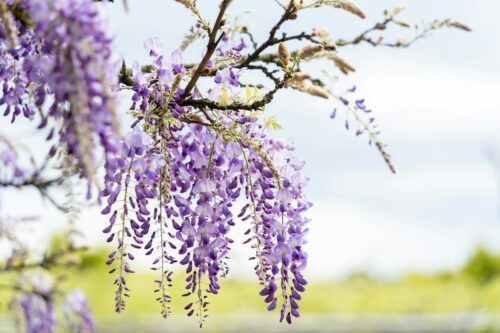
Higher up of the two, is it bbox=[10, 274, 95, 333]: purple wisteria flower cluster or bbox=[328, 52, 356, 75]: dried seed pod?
bbox=[328, 52, 356, 75]: dried seed pod

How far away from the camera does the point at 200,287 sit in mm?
2285

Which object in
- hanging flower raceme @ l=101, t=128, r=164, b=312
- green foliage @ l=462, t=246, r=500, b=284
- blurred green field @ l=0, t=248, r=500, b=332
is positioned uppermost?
green foliage @ l=462, t=246, r=500, b=284

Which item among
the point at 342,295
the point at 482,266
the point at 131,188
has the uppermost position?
the point at 482,266

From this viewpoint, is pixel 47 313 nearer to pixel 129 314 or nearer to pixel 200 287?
pixel 200 287

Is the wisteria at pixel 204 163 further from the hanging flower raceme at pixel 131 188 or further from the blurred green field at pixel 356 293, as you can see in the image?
the blurred green field at pixel 356 293

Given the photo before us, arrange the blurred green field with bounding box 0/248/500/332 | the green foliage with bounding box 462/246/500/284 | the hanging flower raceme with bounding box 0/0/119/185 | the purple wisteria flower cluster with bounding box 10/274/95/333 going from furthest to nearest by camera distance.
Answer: the green foliage with bounding box 462/246/500/284 → the blurred green field with bounding box 0/248/500/332 → the purple wisteria flower cluster with bounding box 10/274/95/333 → the hanging flower raceme with bounding box 0/0/119/185

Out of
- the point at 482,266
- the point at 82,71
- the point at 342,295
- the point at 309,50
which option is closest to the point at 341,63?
the point at 309,50

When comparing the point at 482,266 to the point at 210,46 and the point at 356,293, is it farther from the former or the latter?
the point at 210,46

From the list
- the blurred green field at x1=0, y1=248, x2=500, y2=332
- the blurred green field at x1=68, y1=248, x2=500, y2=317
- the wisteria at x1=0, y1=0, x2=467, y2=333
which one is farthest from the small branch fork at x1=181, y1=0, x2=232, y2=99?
the blurred green field at x1=68, y1=248, x2=500, y2=317

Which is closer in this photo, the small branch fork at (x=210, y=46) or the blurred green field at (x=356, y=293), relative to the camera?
the small branch fork at (x=210, y=46)

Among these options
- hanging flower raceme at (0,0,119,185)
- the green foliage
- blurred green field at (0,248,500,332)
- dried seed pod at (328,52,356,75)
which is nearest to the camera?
hanging flower raceme at (0,0,119,185)

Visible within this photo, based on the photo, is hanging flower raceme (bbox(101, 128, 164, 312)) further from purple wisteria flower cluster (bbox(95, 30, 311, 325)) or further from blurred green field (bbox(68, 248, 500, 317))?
blurred green field (bbox(68, 248, 500, 317))

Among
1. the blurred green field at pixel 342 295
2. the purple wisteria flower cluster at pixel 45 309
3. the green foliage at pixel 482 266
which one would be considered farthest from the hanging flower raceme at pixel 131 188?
the green foliage at pixel 482 266

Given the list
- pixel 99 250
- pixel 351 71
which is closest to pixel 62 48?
pixel 351 71
